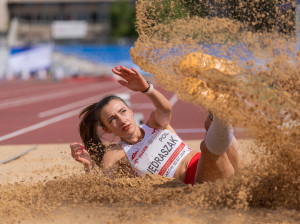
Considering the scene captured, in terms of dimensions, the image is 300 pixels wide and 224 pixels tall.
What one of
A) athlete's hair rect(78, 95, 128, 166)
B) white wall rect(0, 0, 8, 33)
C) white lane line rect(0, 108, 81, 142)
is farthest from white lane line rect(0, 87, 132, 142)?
white wall rect(0, 0, 8, 33)

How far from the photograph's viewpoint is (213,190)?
2.83 m

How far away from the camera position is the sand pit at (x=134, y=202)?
257 centimetres

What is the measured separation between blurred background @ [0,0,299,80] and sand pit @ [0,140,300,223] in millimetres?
995

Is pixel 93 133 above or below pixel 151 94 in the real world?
below

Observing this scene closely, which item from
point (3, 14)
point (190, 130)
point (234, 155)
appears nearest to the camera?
point (234, 155)

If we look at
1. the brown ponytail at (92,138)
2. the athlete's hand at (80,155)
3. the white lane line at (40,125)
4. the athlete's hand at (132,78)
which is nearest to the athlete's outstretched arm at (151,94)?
the athlete's hand at (132,78)

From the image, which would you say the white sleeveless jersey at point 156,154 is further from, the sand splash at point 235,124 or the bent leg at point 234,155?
the bent leg at point 234,155

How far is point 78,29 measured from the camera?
45.1 metres

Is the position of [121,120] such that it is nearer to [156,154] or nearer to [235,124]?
[156,154]

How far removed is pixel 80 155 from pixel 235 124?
120cm

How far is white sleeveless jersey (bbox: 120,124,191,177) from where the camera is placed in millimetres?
3393

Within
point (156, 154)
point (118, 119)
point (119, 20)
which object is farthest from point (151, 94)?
point (119, 20)

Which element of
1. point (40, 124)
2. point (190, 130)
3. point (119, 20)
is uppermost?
point (190, 130)

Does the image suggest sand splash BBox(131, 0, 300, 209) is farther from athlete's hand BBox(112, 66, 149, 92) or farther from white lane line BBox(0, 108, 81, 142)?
white lane line BBox(0, 108, 81, 142)
